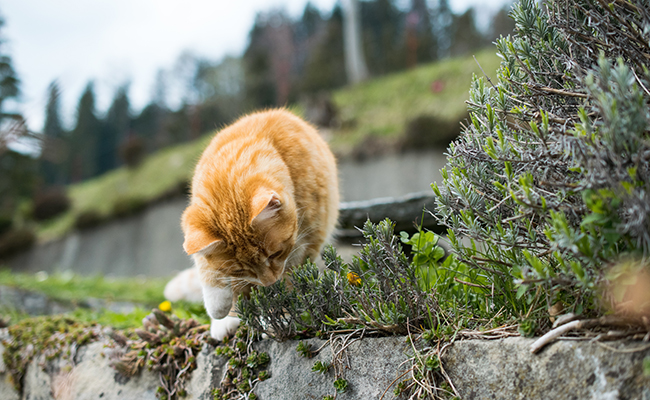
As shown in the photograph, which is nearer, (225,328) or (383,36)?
(225,328)

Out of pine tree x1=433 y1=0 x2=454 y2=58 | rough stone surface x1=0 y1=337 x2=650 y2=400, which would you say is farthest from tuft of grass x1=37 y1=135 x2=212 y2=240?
pine tree x1=433 y1=0 x2=454 y2=58

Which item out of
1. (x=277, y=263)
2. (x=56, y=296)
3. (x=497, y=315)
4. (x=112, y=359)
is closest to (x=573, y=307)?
(x=497, y=315)

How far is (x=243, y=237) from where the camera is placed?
6.11 feet

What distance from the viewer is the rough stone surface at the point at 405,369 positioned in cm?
109

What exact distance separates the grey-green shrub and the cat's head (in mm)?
773

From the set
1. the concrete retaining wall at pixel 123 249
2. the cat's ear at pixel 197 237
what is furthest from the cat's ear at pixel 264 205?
the concrete retaining wall at pixel 123 249

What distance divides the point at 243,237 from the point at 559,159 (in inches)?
52.4

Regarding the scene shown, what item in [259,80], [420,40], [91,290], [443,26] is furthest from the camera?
[443,26]

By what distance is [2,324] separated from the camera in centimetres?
327

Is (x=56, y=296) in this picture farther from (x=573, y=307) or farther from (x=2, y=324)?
(x=573, y=307)

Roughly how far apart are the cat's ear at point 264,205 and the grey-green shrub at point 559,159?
70cm

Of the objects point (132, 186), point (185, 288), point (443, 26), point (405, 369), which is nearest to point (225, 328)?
point (405, 369)

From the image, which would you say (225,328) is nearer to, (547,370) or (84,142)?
(547,370)

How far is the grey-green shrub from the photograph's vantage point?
1.00m
